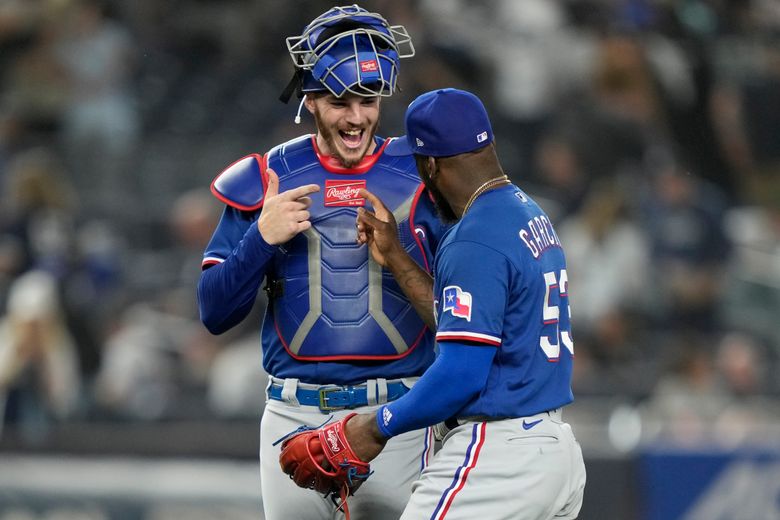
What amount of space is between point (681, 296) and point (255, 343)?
2.91 metres

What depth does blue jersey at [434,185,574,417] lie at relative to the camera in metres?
3.11

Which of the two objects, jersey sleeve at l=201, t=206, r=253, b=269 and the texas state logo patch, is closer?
the texas state logo patch

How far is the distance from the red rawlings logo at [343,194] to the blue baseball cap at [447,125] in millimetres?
363

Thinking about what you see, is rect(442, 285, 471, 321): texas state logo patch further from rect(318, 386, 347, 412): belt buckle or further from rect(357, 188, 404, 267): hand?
rect(318, 386, 347, 412): belt buckle

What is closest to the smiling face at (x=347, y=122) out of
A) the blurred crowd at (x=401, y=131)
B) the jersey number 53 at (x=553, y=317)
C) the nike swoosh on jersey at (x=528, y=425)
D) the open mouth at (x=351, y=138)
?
the open mouth at (x=351, y=138)

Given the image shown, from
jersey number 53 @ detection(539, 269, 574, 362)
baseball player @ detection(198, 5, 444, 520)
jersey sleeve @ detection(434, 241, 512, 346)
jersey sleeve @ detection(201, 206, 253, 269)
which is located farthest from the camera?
jersey sleeve @ detection(201, 206, 253, 269)

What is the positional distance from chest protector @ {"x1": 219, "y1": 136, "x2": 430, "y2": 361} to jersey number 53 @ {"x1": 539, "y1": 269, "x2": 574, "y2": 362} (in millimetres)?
509

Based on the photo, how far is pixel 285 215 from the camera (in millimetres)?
3484

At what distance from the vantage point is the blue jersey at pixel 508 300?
10.2 feet

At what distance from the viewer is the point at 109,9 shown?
10.6m

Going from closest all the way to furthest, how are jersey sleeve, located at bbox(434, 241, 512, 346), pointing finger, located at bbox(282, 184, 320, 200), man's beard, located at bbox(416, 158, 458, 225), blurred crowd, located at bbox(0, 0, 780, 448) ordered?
jersey sleeve, located at bbox(434, 241, 512, 346), man's beard, located at bbox(416, 158, 458, 225), pointing finger, located at bbox(282, 184, 320, 200), blurred crowd, located at bbox(0, 0, 780, 448)

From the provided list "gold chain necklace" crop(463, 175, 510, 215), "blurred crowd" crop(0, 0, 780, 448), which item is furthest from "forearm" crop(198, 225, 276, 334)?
"blurred crowd" crop(0, 0, 780, 448)

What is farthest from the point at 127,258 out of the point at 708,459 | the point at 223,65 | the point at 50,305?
the point at 708,459

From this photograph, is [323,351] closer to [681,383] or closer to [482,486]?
[482,486]
